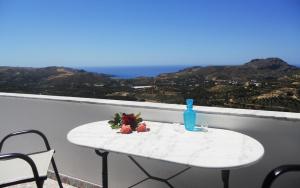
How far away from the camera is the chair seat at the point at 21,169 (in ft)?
6.49

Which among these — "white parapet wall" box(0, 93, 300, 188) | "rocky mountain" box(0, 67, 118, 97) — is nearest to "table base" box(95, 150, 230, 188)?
"white parapet wall" box(0, 93, 300, 188)

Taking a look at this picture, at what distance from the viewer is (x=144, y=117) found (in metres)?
2.55

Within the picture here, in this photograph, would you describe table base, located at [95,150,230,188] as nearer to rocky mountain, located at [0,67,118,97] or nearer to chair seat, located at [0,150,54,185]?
chair seat, located at [0,150,54,185]

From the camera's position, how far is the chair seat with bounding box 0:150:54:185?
198 centimetres

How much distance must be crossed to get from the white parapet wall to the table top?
16cm

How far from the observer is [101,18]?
975 inches

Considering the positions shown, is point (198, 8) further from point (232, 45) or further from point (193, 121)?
point (193, 121)

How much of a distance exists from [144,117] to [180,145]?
80 centimetres

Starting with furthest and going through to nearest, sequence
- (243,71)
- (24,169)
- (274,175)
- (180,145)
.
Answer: (243,71) → (24,169) → (180,145) → (274,175)

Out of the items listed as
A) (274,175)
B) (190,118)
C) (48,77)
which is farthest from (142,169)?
(48,77)

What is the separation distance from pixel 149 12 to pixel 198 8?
385 cm

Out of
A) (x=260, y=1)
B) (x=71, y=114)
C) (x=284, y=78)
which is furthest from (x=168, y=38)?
(x=71, y=114)

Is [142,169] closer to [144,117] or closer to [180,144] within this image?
[144,117]

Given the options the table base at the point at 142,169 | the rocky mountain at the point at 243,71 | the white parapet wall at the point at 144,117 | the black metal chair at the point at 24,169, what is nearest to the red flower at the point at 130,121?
the table base at the point at 142,169
